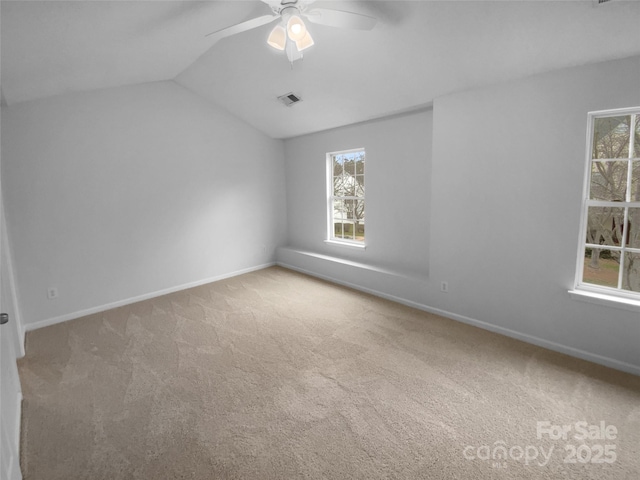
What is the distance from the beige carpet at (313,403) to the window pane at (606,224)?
167cm

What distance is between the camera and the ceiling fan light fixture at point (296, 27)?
2.25m

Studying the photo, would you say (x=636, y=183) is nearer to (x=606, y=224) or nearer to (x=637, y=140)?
(x=637, y=140)

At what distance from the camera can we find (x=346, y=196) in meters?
5.18

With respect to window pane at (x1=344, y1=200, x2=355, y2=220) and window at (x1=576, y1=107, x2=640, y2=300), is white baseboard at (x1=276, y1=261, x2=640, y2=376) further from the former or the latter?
window pane at (x1=344, y1=200, x2=355, y2=220)

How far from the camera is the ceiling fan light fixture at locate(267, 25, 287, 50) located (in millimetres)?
2391

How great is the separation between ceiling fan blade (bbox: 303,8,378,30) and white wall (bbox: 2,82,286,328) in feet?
10.0

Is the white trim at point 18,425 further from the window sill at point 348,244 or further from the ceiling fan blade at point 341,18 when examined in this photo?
the window sill at point 348,244

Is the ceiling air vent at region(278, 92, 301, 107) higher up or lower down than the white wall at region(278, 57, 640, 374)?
higher up

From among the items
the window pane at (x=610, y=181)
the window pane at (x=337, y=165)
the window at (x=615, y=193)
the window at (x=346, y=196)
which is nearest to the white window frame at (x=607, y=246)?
the window at (x=615, y=193)

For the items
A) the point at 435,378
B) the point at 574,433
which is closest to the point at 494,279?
the point at 435,378

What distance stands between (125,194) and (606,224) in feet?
18.7

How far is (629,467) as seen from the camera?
1.73 meters

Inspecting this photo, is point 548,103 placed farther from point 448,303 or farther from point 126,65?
point 126,65

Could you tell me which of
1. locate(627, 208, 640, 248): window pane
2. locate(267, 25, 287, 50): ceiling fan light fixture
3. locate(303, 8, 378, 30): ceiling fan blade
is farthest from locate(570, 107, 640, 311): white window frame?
locate(267, 25, 287, 50): ceiling fan light fixture
